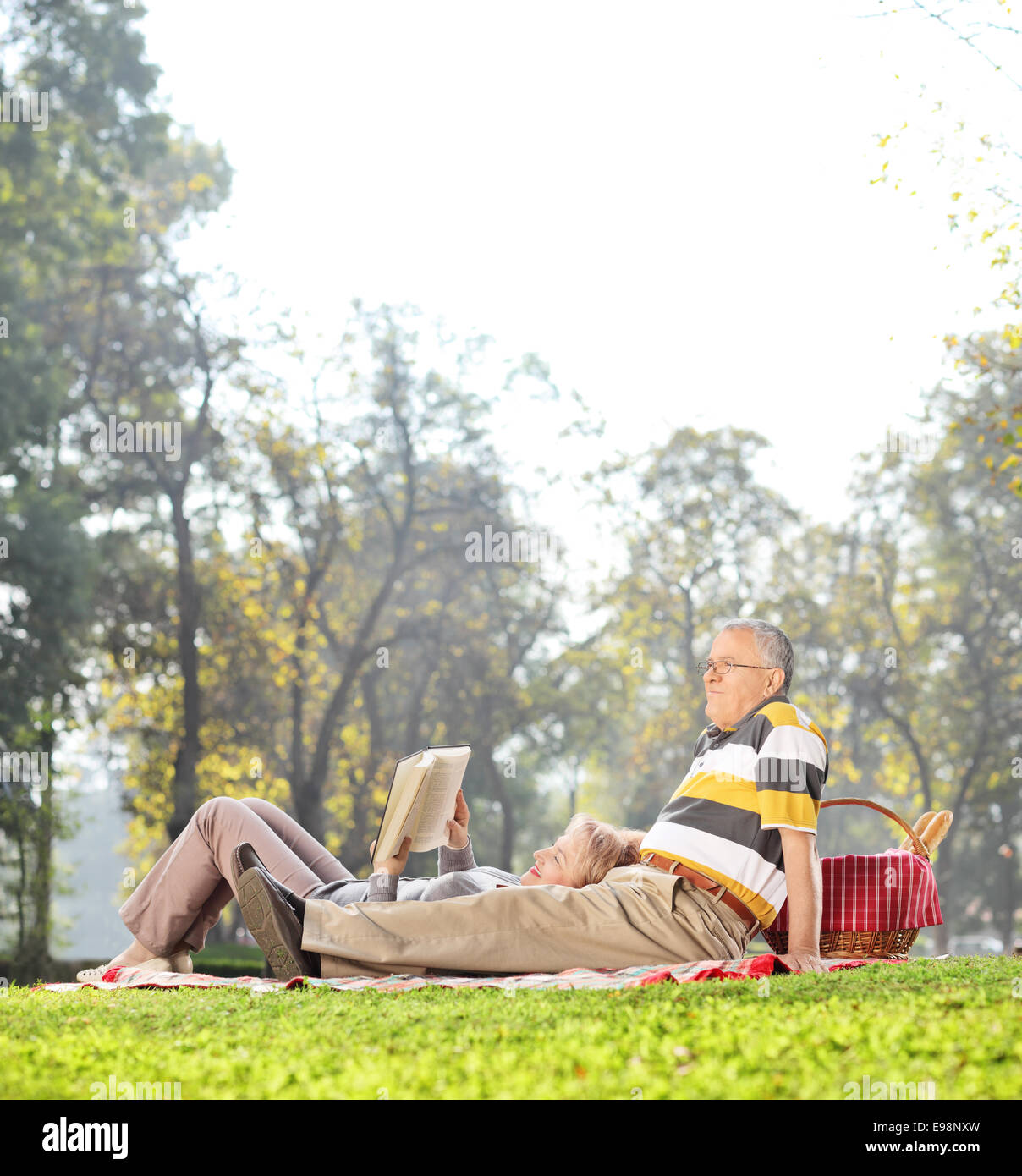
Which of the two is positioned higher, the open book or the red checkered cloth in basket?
the open book

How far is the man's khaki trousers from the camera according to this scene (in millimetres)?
4027

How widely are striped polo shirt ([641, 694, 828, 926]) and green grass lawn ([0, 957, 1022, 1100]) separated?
0.51 meters

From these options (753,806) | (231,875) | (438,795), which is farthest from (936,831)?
(231,875)

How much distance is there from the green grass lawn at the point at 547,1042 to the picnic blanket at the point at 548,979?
0.14 meters

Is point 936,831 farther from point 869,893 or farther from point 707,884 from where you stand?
point 707,884

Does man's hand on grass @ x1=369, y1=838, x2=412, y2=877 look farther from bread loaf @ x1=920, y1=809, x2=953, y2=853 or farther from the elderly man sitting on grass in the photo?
bread loaf @ x1=920, y1=809, x2=953, y2=853

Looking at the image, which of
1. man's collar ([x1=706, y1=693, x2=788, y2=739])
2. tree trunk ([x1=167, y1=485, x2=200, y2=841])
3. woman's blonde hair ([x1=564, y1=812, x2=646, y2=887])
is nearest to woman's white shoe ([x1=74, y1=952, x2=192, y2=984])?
woman's blonde hair ([x1=564, y1=812, x2=646, y2=887])

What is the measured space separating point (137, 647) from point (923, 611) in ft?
52.7

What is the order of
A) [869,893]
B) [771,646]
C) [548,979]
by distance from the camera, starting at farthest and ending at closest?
Answer: [869,893], [771,646], [548,979]

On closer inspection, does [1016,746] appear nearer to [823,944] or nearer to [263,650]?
[263,650]

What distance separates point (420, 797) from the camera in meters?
4.20

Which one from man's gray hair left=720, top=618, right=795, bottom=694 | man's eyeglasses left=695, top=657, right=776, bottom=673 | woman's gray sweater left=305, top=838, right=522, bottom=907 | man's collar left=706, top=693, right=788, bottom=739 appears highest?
man's gray hair left=720, top=618, right=795, bottom=694

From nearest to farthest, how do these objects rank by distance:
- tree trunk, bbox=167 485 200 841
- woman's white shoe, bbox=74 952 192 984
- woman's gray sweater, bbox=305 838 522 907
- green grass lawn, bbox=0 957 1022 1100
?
green grass lawn, bbox=0 957 1022 1100, woman's gray sweater, bbox=305 838 522 907, woman's white shoe, bbox=74 952 192 984, tree trunk, bbox=167 485 200 841

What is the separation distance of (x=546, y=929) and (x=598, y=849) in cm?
59
